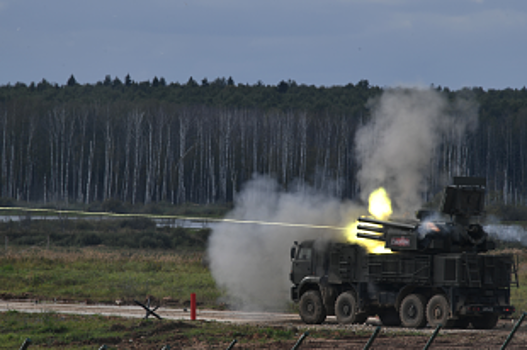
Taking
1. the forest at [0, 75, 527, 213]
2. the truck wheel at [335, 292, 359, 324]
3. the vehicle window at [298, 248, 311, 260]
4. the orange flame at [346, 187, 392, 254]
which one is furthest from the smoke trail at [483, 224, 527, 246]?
the forest at [0, 75, 527, 213]

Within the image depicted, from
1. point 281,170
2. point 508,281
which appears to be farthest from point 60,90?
point 508,281

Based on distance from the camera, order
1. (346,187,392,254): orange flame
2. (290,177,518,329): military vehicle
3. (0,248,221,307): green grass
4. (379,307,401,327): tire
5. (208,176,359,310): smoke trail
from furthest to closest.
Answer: (0,248,221,307): green grass < (208,176,359,310): smoke trail < (346,187,392,254): orange flame < (379,307,401,327): tire < (290,177,518,329): military vehicle

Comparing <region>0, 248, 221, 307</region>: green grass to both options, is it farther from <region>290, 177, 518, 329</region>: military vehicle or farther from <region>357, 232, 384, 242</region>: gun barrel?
<region>357, 232, 384, 242</region>: gun barrel

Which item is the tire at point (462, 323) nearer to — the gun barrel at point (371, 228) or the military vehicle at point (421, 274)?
the military vehicle at point (421, 274)

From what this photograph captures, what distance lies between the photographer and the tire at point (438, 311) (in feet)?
71.7

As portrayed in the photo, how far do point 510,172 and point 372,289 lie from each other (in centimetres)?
8052

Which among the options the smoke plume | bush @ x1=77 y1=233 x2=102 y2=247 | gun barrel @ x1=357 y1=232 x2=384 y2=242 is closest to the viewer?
gun barrel @ x1=357 y1=232 x2=384 y2=242

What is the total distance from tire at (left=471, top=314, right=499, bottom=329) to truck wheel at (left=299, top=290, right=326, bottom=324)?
192 inches

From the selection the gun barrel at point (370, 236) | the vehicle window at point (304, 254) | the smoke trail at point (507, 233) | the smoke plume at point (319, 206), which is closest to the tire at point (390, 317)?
the gun barrel at point (370, 236)

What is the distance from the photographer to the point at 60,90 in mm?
143500

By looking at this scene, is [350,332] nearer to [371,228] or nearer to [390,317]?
[390,317]

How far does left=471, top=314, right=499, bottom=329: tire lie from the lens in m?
23.1

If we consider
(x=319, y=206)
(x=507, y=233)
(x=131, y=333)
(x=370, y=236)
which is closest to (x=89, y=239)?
(x=507, y=233)

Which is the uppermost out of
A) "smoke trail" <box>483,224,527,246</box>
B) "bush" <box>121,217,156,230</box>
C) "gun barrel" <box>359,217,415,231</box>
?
"gun barrel" <box>359,217,415,231</box>
